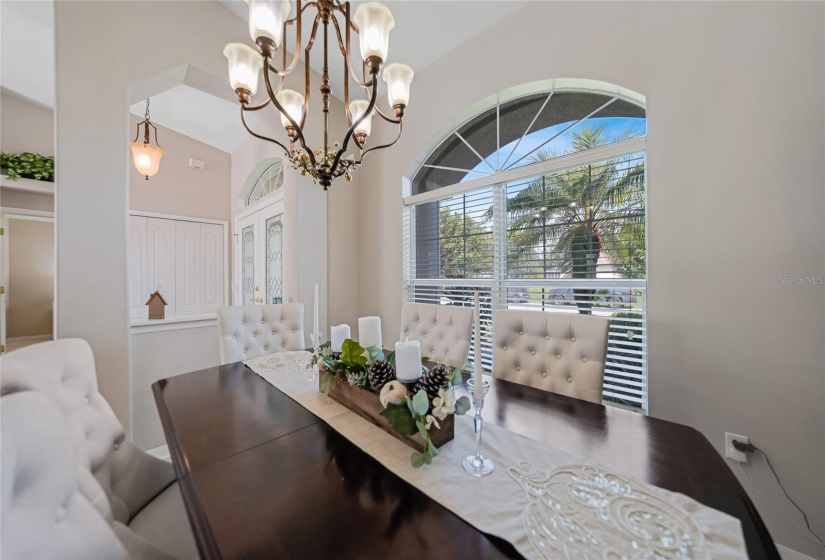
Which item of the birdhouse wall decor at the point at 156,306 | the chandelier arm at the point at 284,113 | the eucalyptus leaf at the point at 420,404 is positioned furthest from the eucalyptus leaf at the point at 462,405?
the birdhouse wall decor at the point at 156,306

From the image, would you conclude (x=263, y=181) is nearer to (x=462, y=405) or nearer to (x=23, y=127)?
(x=23, y=127)

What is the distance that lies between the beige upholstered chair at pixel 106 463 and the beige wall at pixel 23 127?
442 cm

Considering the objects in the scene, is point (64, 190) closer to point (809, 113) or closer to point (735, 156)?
point (735, 156)

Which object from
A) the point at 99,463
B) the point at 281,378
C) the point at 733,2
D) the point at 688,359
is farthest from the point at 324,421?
the point at 733,2

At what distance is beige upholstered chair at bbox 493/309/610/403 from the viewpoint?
1.34 meters

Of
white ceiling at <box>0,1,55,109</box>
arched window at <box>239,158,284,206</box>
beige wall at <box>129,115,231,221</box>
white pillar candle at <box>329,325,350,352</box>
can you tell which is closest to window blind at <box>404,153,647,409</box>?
white pillar candle at <box>329,325,350,352</box>

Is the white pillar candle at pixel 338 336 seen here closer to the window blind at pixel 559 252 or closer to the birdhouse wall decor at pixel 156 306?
the window blind at pixel 559 252

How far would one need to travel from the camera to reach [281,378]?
59.2 inches

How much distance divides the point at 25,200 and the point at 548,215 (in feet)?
18.1


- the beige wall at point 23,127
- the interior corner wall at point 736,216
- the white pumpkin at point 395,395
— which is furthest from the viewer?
the beige wall at point 23,127

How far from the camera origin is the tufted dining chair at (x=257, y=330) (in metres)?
1.89

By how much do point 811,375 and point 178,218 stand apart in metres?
6.01

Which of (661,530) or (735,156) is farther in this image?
(735,156)

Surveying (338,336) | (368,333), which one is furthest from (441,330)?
(338,336)
